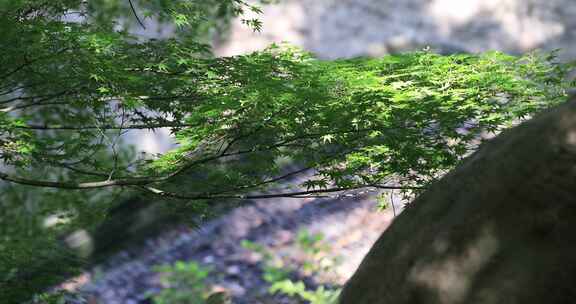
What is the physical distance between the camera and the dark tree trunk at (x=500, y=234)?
172 centimetres

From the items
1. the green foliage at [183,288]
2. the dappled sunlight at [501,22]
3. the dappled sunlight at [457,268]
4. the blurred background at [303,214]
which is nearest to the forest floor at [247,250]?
the blurred background at [303,214]

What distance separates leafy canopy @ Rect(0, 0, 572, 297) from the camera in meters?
3.38

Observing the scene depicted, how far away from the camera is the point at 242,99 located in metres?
3.38

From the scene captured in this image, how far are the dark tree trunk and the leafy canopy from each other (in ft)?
5.10

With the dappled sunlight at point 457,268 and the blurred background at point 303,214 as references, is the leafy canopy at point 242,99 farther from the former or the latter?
the dappled sunlight at point 457,268

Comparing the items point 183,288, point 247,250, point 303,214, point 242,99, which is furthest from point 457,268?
point 303,214

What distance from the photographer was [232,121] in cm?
360

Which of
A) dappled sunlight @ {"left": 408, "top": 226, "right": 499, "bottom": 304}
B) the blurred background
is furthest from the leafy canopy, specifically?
dappled sunlight @ {"left": 408, "top": 226, "right": 499, "bottom": 304}

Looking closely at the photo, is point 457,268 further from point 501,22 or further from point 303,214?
point 501,22

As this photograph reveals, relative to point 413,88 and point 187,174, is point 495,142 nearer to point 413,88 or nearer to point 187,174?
point 413,88

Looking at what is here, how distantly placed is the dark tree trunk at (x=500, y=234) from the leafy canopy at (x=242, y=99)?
155 cm

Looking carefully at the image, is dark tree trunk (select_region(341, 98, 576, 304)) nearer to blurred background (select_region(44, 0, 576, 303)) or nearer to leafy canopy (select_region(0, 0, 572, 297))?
leafy canopy (select_region(0, 0, 572, 297))

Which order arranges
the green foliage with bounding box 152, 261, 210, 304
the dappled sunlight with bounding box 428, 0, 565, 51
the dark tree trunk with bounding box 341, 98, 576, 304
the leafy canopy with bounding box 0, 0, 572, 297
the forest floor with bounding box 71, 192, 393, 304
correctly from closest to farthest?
the dark tree trunk with bounding box 341, 98, 576, 304 < the leafy canopy with bounding box 0, 0, 572, 297 < the green foliage with bounding box 152, 261, 210, 304 < the forest floor with bounding box 71, 192, 393, 304 < the dappled sunlight with bounding box 428, 0, 565, 51

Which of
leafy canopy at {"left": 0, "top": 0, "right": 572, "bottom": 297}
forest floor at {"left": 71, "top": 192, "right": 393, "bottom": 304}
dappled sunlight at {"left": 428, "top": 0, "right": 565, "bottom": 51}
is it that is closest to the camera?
leafy canopy at {"left": 0, "top": 0, "right": 572, "bottom": 297}
